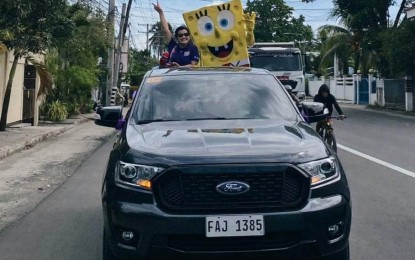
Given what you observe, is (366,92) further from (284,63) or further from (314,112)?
(314,112)

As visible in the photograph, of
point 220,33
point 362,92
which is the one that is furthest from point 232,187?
point 362,92

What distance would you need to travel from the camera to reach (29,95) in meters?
20.1

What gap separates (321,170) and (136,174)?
1.26 metres

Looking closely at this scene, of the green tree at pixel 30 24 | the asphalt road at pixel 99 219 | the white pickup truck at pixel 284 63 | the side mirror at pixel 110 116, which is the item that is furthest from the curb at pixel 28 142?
the white pickup truck at pixel 284 63

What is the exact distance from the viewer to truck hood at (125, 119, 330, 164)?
12.9ft

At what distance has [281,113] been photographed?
5.22 metres

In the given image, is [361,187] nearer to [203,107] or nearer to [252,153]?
[203,107]

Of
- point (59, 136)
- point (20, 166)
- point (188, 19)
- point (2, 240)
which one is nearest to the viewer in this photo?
point (2, 240)

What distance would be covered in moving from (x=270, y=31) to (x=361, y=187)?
60.8m

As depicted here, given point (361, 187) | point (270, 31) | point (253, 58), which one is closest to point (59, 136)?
point (253, 58)

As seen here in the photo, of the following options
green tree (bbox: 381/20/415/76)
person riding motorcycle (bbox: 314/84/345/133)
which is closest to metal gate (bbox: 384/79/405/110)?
green tree (bbox: 381/20/415/76)

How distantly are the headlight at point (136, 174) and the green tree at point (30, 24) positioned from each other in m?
10.6

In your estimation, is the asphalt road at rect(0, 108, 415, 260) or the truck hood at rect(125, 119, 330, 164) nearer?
the truck hood at rect(125, 119, 330, 164)

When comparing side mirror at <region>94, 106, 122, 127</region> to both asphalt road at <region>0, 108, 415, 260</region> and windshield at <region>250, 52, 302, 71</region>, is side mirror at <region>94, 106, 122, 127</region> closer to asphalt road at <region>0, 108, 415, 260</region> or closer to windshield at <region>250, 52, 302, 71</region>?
asphalt road at <region>0, 108, 415, 260</region>
